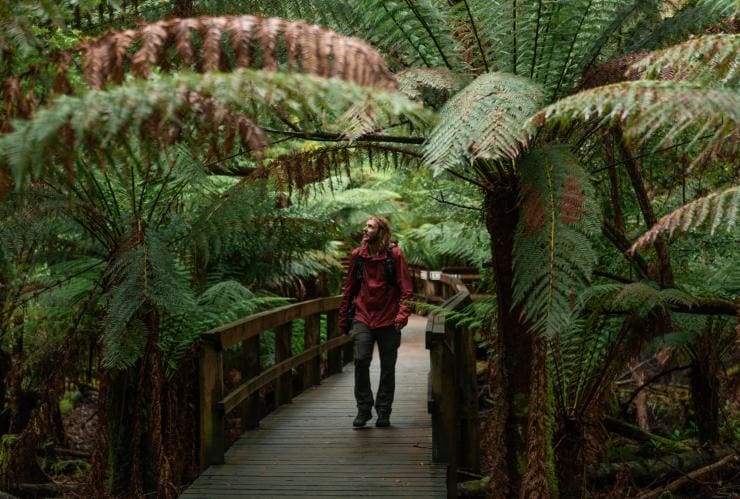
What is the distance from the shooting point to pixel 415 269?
16.2 meters

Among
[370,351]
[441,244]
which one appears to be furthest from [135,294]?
[441,244]

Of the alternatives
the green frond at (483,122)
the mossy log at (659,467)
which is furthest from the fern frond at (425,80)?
the mossy log at (659,467)

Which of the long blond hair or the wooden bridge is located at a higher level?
the long blond hair

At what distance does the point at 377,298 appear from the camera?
536 cm

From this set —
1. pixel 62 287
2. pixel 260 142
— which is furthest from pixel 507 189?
pixel 62 287

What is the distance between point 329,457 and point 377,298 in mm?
1156

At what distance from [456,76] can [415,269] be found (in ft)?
42.6

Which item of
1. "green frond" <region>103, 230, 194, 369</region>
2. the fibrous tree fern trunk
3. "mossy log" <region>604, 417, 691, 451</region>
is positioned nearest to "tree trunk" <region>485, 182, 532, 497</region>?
the fibrous tree fern trunk

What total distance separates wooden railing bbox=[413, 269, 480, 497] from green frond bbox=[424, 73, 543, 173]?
7.18 feet

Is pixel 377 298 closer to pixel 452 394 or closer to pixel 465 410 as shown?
pixel 452 394

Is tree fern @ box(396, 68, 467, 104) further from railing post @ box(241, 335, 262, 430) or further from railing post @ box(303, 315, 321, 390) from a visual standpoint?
railing post @ box(303, 315, 321, 390)

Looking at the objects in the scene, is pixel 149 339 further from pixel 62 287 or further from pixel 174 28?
pixel 174 28

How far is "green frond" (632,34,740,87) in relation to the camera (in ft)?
8.59

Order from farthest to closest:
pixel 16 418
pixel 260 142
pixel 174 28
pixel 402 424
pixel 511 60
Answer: pixel 16 418
pixel 402 424
pixel 511 60
pixel 174 28
pixel 260 142
